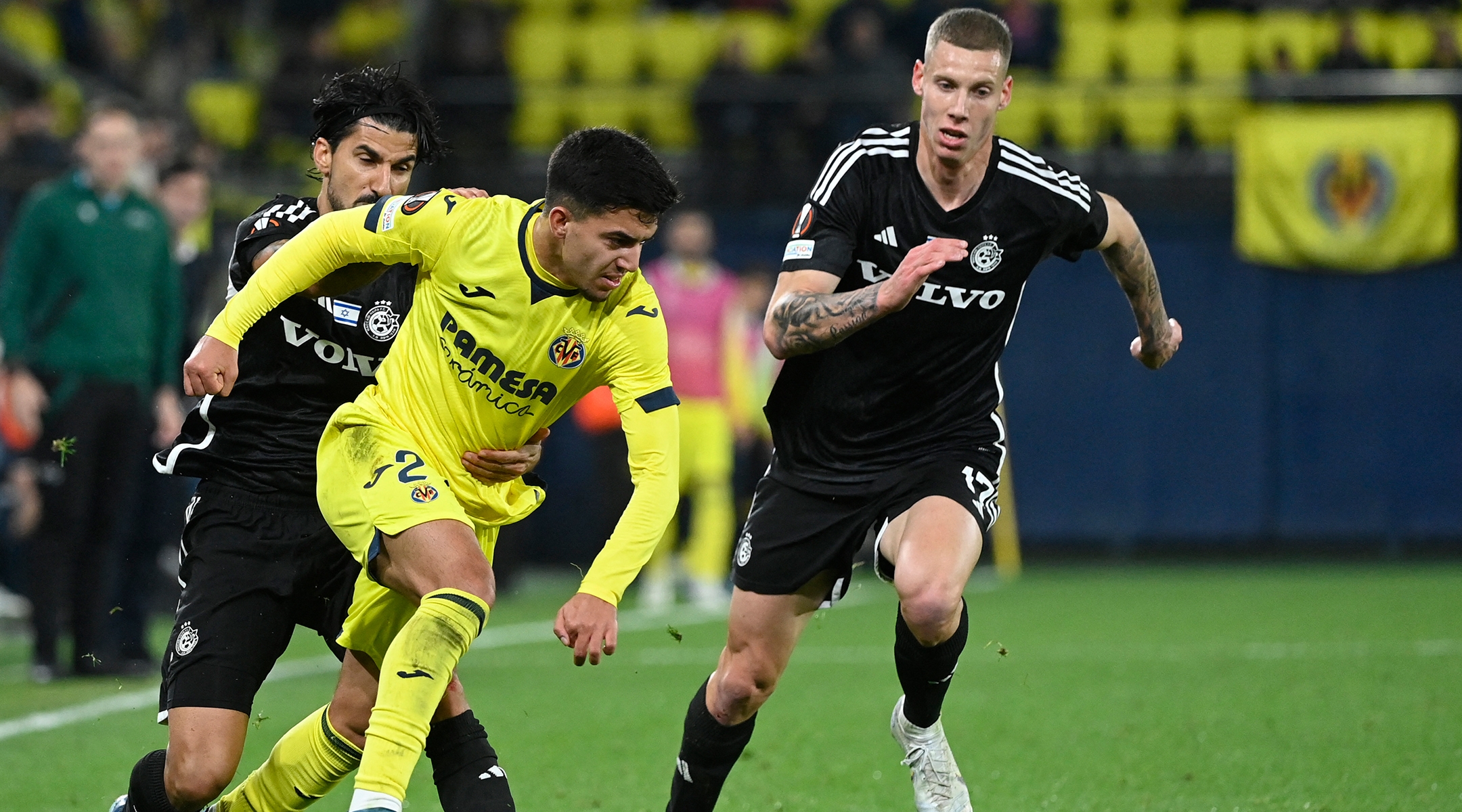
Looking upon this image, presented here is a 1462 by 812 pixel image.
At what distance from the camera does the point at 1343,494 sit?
15141 millimetres

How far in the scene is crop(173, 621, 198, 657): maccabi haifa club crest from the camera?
15.4 feet

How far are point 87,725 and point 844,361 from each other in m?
4.11

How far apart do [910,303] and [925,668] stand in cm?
106

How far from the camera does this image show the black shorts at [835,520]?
5117 mm

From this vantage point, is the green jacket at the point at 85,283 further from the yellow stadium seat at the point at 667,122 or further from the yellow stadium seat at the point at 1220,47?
the yellow stadium seat at the point at 1220,47

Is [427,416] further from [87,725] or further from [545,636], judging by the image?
[545,636]

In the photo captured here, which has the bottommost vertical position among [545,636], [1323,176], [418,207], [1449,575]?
Result: [1449,575]

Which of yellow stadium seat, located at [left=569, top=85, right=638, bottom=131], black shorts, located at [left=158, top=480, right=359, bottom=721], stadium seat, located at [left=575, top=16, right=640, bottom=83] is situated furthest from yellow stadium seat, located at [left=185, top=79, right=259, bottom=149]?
black shorts, located at [left=158, top=480, right=359, bottom=721]

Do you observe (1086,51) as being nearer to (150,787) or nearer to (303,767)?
(303,767)

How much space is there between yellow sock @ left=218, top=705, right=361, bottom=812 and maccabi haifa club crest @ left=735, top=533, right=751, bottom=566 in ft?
4.06

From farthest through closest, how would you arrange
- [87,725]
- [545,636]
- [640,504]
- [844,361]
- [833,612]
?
[833,612], [545,636], [87,725], [844,361], [640,504]

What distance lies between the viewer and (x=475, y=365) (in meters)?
4.48

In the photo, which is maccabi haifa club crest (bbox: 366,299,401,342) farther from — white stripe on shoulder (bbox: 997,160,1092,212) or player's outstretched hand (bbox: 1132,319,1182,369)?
player's outstretched hand (bbox: 1132,319,1182,369)

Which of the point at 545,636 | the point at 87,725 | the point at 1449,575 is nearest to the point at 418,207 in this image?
the point at 87,725
